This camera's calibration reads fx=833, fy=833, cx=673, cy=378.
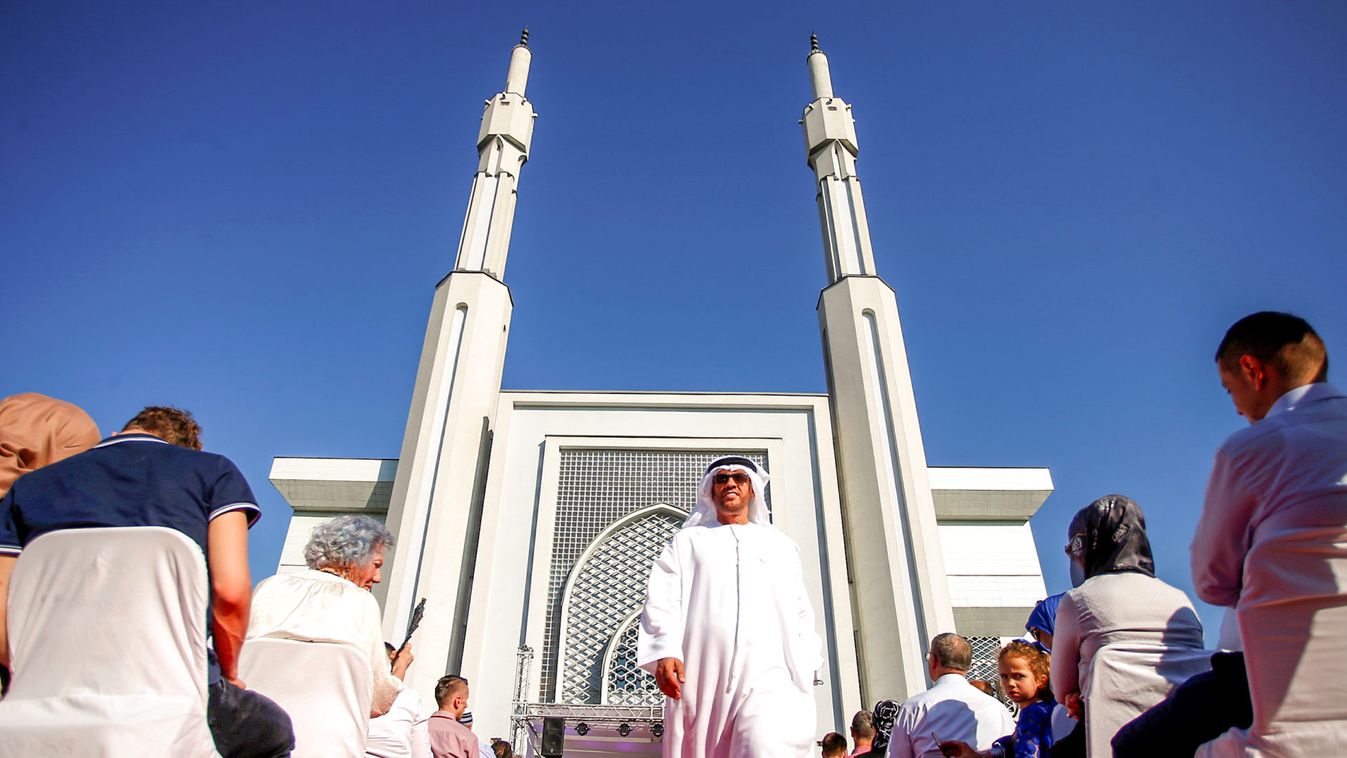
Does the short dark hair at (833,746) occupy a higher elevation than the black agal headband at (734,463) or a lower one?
lower

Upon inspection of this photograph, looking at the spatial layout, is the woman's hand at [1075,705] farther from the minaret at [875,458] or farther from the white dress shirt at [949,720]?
the minaret at [875,458]

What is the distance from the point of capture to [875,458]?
12.6 metres

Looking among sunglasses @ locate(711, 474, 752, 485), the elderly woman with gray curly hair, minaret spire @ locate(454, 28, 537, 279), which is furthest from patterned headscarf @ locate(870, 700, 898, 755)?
minaret spire @ locate(454, 28, 537, 279)

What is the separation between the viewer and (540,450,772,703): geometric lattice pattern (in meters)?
12.4

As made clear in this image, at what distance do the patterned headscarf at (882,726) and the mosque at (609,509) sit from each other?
6333mm

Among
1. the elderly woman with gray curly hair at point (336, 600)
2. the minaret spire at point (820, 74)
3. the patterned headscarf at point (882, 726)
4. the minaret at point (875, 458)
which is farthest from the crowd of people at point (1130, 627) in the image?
the minaret spire at point (820, 74)

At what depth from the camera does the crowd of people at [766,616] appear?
140 cm

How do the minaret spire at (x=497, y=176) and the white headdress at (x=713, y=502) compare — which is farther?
the minaret spire at (x=497, y=176)

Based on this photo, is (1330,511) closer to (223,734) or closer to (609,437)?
(223,734)

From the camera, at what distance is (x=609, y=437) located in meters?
13.5

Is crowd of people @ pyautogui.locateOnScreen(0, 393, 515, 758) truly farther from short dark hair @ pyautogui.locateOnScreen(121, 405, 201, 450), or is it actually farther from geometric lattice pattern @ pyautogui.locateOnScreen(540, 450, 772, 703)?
geometric lattice pattern @ pyautogui.locateOnScreen(540, 450, 772, 703)

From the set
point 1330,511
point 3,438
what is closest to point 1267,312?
point 1330,511

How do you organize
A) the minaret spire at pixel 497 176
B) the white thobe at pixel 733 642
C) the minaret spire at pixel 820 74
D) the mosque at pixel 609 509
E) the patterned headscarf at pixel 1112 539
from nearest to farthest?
the patterned headscarf at pixel 1112 539, the white thobe at pixel 733 642, the mosque at pixel 609 509, the minaret spire at pixel 497 176, the minaret spire at pixel 820 74

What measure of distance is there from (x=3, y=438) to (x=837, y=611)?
10.7 metres
